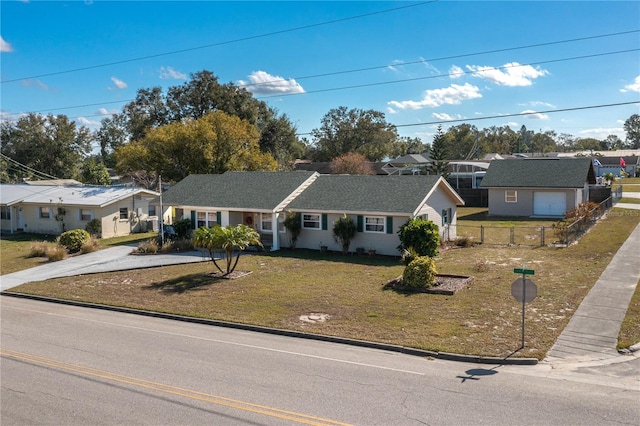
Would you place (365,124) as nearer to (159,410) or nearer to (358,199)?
(358,199)

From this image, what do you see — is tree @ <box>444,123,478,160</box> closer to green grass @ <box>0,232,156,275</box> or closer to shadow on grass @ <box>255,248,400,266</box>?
green grass @ <box>0,232,156,275</box>

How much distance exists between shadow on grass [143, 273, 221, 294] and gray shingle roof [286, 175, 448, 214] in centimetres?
802

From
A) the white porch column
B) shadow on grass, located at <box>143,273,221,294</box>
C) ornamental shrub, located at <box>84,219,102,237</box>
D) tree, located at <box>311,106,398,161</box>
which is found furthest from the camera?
tree, located at <box>311,106,398,161</box>

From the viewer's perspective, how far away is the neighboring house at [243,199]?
1184 inches

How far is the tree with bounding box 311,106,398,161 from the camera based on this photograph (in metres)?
95.7

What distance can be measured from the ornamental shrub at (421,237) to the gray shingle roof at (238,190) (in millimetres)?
8110

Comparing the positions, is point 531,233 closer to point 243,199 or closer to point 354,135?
point 243,199

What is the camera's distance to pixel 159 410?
31.4 feet

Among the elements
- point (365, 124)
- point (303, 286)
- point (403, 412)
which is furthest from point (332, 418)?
point (365, 124)

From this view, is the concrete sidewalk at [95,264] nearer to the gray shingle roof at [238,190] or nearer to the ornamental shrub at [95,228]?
the gray shingle roof at [238,190]

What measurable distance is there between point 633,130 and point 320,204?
189 m

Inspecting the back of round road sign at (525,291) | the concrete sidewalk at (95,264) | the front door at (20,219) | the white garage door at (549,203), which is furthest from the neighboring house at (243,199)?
the white garage door at (549,203)

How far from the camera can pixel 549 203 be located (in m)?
42.3

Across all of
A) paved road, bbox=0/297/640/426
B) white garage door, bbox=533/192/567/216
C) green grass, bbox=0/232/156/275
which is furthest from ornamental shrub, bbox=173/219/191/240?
white garage door, bbox=533/192/567/216
